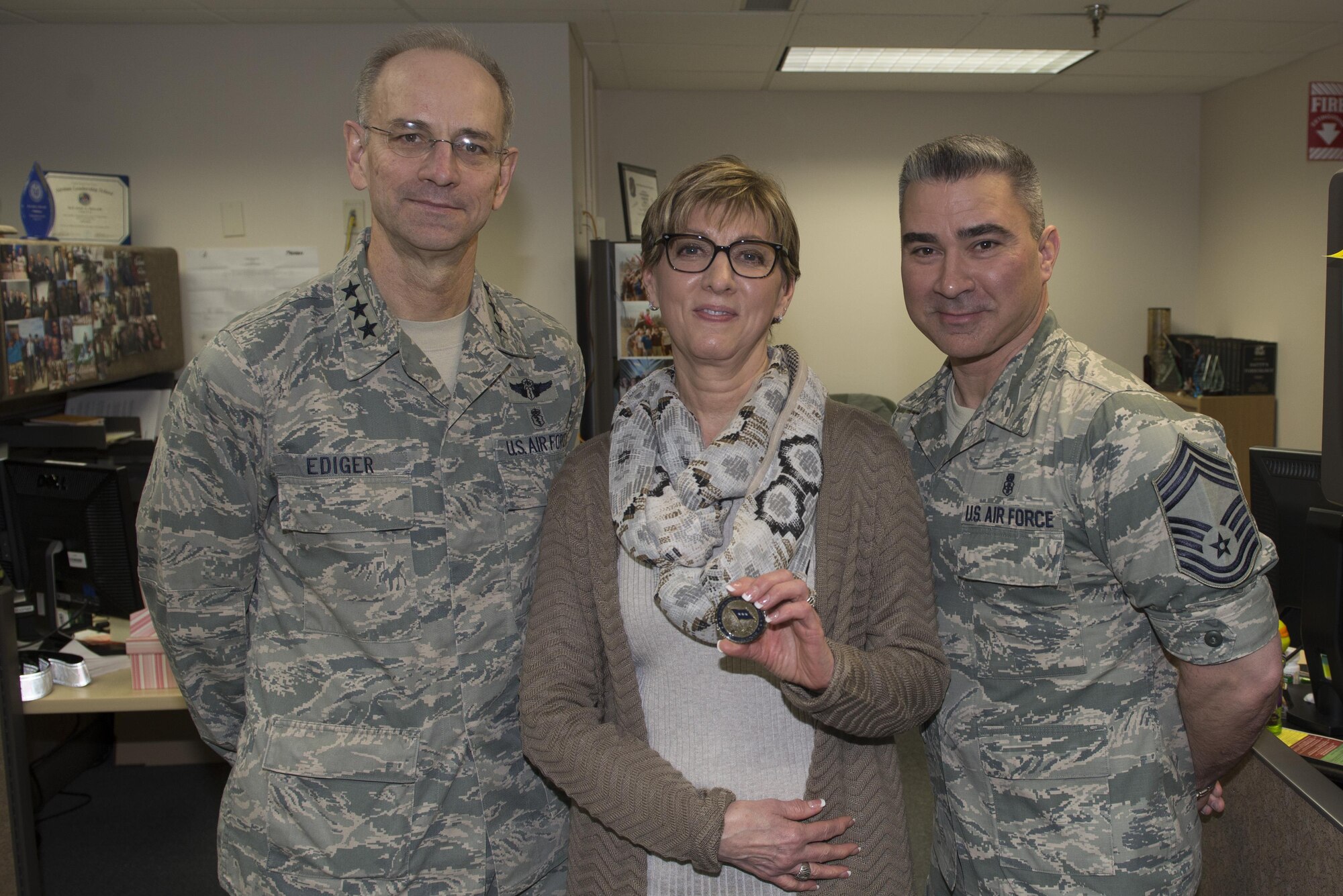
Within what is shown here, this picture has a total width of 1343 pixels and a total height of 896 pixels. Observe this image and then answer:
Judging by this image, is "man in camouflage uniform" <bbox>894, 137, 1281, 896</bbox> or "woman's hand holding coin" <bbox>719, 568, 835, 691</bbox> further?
"man in camouflage uniform" <bbox>894, 137, 1281, 896</bbox>

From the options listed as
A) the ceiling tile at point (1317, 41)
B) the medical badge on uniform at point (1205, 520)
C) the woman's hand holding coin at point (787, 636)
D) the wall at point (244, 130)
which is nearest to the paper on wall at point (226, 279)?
the wall at point (244, 130)

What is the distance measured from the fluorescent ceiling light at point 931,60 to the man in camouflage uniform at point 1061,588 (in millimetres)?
3946

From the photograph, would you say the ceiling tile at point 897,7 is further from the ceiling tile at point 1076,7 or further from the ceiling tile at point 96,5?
the ceiling tile at point 96,5

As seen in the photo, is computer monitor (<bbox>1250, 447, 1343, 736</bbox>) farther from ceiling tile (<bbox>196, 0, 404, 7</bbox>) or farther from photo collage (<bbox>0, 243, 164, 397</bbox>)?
ceiling tile (<bbox>196, 0, 404, 7</bbox>)

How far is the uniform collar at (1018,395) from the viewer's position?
1.46m

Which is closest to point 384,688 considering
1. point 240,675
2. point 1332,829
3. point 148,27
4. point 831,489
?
point 240,675

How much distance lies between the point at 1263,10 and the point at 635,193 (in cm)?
298

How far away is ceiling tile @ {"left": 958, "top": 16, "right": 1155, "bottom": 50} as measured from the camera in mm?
4480

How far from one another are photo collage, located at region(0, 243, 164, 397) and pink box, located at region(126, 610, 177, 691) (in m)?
0.82

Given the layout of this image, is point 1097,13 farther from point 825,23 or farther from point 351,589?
point 351,589

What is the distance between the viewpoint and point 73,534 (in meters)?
2.83

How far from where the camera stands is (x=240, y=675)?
5.31 ft

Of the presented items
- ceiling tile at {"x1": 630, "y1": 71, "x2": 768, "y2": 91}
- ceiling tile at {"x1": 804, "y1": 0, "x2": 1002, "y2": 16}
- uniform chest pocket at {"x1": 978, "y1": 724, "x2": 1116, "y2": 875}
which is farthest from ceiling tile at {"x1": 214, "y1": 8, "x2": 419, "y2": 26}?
uniform chest pocket at {"x1": 978, "y1": 724, "x2": 1116, "y2": 875}

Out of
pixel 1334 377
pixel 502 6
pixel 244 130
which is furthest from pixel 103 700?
pixel 502 6
